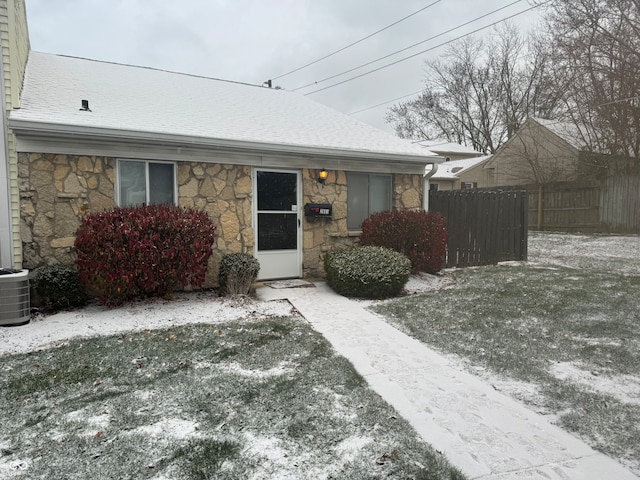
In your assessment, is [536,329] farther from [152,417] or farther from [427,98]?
[427,98]

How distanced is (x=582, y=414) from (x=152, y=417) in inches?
118

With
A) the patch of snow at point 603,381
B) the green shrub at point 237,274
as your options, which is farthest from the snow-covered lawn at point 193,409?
the patch of snow at point 603,381

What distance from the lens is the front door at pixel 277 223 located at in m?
7.31

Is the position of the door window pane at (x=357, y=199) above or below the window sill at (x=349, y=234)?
above

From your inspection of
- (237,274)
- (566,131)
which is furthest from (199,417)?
(566,131)

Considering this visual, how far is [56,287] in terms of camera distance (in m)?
5.42

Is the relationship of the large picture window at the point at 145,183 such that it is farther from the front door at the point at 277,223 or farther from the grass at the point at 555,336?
the grass at the point at 555,336

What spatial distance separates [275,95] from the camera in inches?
442

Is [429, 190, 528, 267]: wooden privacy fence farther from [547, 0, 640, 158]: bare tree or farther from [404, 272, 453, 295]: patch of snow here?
[547, 0, 640, 158]: bare tree

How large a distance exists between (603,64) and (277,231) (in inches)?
577

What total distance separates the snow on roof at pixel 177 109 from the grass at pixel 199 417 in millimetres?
3496

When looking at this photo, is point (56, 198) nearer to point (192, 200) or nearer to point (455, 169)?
point (192, 200)

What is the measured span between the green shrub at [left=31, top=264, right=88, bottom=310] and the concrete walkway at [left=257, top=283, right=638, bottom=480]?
135 inches

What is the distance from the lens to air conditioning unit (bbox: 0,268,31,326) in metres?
4.88
